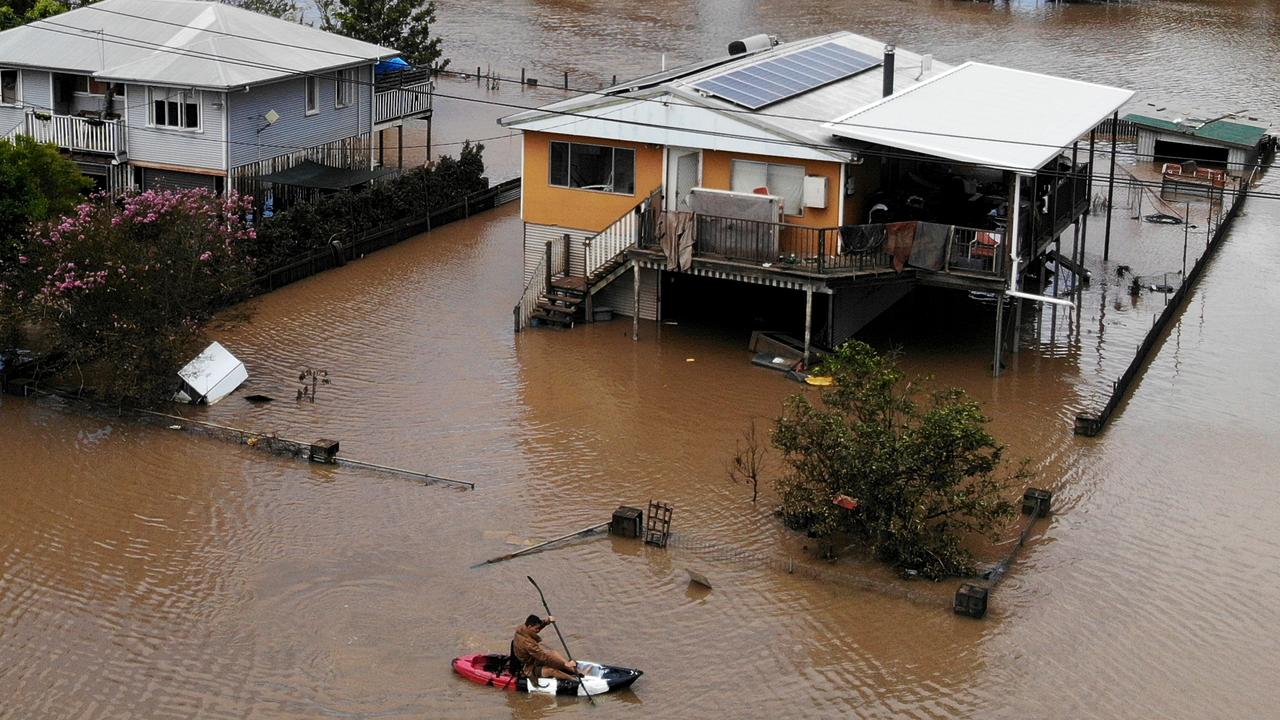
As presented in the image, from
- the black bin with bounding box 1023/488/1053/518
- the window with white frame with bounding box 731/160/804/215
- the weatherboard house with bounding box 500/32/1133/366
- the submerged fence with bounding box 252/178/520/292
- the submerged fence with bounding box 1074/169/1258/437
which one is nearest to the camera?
the black bin with bounding box 1023/488/1053/518

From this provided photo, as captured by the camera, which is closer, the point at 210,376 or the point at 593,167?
A: the point at 210,376

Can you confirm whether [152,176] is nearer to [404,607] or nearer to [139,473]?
[139,473]

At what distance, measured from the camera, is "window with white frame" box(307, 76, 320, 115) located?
4116 cm

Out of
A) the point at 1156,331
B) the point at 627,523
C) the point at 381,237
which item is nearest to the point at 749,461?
the point at 627,523

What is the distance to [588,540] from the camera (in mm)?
22469

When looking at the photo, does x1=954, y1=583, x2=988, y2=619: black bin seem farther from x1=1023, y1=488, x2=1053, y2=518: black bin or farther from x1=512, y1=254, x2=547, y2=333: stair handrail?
x1=512, y1=254, x2=547, y2=333: stair handrail

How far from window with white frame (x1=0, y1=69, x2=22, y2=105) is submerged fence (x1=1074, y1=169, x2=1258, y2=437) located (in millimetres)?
26958

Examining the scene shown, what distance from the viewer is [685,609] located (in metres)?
20.4

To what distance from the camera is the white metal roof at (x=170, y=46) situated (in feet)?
123

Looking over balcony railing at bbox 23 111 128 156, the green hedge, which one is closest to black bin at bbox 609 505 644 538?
the green hedge

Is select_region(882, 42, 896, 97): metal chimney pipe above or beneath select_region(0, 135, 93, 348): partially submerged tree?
above

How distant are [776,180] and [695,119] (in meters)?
2.01

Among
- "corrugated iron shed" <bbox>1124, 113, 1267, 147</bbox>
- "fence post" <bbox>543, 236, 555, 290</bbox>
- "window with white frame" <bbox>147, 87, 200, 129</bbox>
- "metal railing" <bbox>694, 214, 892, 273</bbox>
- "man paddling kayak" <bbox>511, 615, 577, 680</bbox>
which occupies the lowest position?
"man paddling kayak" <bbox>511, 615, 577, 680</bbox>

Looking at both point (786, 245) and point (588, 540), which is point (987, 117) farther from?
point (588, 540)
